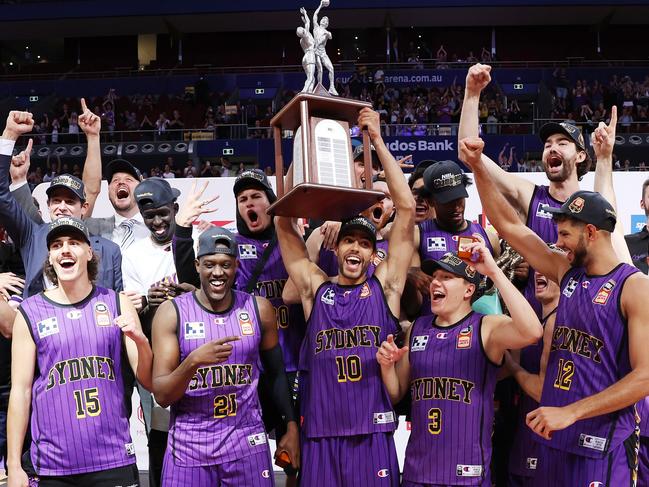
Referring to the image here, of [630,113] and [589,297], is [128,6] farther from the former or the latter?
[589,297]

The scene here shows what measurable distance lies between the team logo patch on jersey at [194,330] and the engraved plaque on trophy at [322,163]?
0.78m

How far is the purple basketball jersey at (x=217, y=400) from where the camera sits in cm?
437

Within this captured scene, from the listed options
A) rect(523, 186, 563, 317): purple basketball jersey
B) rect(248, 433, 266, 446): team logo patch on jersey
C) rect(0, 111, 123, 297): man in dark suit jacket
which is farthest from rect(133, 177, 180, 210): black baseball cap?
rect(523, 186, 563, 317): purple basketball jersey

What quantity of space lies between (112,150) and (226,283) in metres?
14.5

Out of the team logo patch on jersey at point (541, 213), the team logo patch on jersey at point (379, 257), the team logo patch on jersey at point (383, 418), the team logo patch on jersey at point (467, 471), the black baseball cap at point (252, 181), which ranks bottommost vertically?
the team logo patch on jersey at point (467, 471)

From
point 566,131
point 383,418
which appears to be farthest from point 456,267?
point 566,131

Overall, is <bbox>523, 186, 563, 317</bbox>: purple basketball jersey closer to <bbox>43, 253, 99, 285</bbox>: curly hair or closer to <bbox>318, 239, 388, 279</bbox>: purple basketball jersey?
<bbox>318, 239, 388, 279</bbox>: purple basketball jersey

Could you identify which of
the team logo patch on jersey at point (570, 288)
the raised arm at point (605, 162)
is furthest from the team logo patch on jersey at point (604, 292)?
the raised arm at point (605, 162)

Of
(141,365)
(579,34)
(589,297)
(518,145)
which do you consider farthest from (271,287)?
(579,34)

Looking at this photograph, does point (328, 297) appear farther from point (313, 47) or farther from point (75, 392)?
point (313, 47)

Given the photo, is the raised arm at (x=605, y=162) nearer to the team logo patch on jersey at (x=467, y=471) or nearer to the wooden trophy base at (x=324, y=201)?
the wooden trophy base at (x=324, y=201)

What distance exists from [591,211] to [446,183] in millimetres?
1245

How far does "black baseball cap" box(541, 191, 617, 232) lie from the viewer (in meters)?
4.06

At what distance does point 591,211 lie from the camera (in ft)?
13.3
